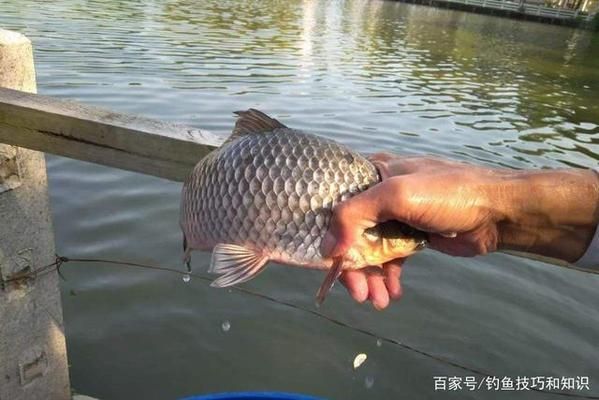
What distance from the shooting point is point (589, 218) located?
6.66ft

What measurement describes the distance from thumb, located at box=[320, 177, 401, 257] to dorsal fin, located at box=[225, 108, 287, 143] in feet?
1.35

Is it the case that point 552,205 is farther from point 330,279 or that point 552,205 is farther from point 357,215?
point 330,279

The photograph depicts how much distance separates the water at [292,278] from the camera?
4.59 m

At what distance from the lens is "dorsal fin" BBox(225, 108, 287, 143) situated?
1945mm

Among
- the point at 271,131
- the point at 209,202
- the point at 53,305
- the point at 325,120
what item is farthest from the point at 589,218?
the point at 325,120

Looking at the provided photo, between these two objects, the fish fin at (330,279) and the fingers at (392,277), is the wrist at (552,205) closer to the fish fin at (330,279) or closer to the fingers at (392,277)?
the fingers at (392,277)

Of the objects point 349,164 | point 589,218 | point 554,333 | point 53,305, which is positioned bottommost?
point 554,333

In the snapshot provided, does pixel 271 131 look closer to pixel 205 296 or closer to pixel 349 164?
pixel 349 164

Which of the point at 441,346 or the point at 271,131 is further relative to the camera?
the point at 441,346

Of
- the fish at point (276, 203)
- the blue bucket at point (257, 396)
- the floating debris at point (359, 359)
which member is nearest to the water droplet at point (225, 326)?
the floating debris at point (359, 359)

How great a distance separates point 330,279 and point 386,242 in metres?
0.27

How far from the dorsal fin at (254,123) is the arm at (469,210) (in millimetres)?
426

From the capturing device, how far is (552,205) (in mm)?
2023

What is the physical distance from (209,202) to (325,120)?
973cm
